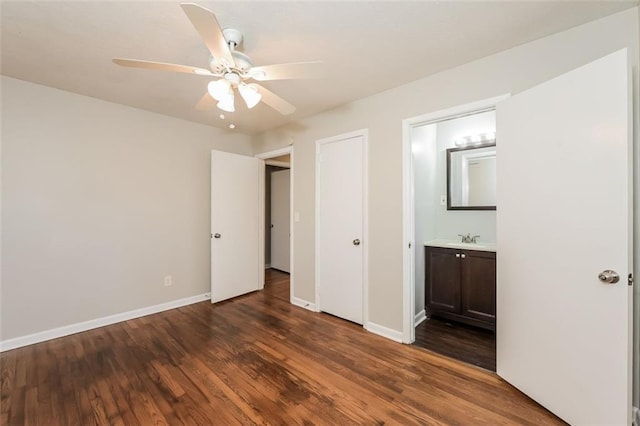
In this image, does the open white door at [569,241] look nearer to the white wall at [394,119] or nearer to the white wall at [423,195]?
the white wall at [394,119]

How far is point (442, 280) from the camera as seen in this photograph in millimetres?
2920

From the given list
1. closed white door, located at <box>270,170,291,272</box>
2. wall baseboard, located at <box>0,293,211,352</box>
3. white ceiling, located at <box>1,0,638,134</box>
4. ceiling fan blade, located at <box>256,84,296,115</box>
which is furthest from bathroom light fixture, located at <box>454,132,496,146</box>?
wall baseboard, located at <box>0,293,211,352</box>

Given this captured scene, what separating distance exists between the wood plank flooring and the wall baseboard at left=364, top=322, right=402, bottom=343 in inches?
3.0

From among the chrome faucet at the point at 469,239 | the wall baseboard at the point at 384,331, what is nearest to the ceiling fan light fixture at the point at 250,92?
the wall baseboard at the point at 384,331

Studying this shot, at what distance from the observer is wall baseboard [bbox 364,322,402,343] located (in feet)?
8.17

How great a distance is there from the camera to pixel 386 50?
1.92m

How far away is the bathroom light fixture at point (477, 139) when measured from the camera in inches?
117

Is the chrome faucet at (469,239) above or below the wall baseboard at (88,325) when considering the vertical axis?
above

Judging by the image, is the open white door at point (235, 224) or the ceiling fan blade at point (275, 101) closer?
the ceiling fan blade at point (275, 101)

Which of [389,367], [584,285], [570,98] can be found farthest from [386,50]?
[389,367]

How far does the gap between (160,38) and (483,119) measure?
3.30 metres

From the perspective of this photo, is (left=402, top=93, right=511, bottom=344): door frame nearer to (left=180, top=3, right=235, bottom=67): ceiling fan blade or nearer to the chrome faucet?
the chrome faucet

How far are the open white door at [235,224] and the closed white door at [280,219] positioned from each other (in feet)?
3.69

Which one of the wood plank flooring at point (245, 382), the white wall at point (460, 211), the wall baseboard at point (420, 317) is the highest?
the white wall at point (460, 211)
